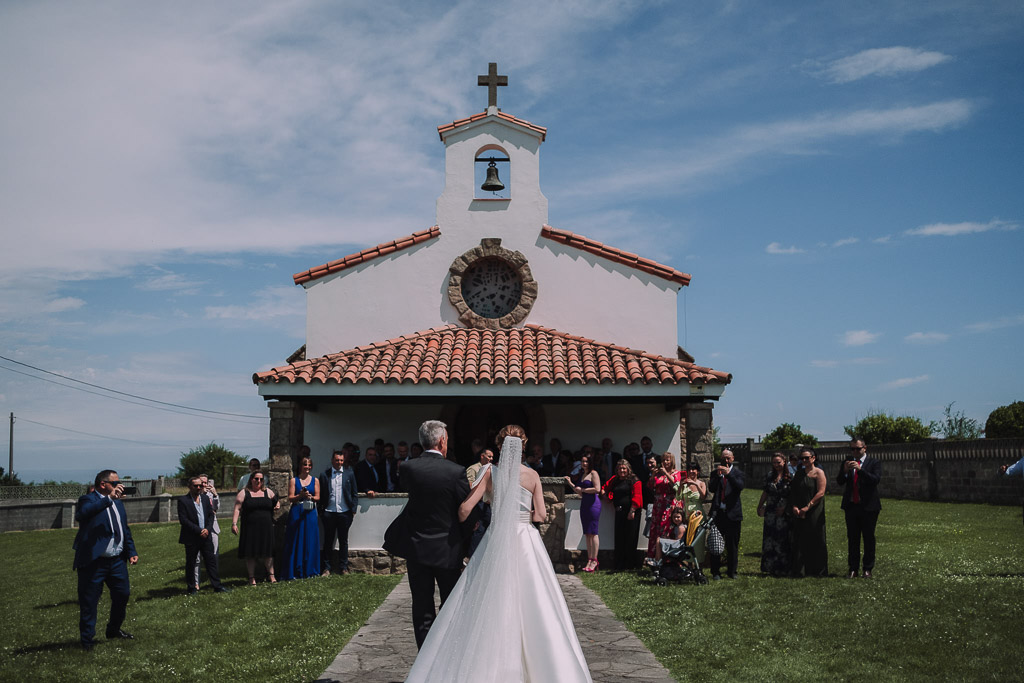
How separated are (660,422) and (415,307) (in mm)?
5224

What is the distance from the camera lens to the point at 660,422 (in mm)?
16266

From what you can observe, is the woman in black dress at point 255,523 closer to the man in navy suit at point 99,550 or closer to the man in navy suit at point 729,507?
the man in navy suit at point 99,550

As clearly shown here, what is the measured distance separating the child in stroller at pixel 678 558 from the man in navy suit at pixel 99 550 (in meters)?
6.58

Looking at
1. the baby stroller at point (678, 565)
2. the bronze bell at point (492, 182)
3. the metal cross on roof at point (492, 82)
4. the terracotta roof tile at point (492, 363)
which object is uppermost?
the metal cross on roof at point (492, 82)

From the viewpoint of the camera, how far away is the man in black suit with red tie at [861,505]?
11.3m

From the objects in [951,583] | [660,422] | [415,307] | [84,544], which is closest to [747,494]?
[660,422]

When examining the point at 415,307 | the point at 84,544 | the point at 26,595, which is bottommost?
the point at 26,595

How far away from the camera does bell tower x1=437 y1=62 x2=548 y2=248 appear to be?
1728 cm

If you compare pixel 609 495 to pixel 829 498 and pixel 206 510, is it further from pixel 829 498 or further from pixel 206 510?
pixel 829 498

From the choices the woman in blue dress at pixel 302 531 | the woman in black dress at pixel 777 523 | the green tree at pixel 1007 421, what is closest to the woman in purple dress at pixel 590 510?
the woman in black dress at pixel 777 523

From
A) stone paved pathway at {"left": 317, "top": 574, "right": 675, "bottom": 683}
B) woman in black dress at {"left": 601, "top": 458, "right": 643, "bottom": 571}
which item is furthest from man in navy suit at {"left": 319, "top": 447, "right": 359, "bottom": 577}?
woman in black dress at {"left": 601, "top": 458, "right": 643, "bottom": 571}

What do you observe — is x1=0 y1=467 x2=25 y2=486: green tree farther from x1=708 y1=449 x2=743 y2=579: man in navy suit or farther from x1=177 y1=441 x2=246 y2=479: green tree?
x1=708 y1=449 x2=743 y2=579: man in navy suit

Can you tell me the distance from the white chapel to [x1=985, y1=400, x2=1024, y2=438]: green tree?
1283 cm

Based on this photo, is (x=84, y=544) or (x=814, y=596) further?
(x=814, y=596)
